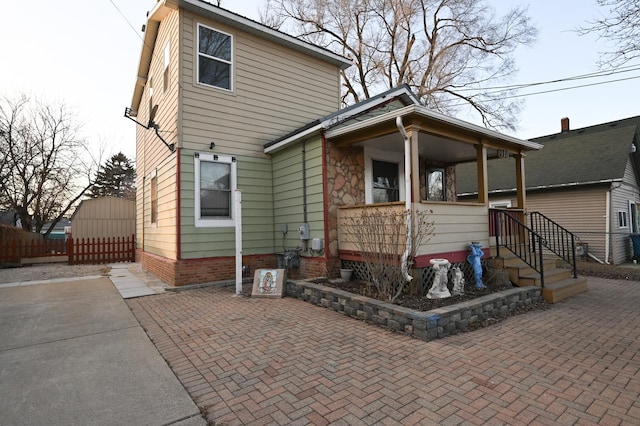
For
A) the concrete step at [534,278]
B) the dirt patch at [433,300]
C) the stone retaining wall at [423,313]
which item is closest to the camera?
the stone retaining wall at [423,313]

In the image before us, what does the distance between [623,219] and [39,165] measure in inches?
1080

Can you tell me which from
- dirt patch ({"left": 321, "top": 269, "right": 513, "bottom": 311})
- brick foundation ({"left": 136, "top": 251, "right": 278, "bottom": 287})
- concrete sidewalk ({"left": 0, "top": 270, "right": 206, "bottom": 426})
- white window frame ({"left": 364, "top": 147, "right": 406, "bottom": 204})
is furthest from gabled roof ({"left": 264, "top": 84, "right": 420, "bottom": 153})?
concrete sidewalk ({"left": 0, "top": 270, "right": 206, "bottom": 426})

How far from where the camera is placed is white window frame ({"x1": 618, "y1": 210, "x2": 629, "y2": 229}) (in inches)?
529

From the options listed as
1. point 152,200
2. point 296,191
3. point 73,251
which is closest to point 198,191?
point 296,191

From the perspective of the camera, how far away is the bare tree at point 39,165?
616 inches

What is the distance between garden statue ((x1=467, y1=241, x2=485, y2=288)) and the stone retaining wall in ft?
1.61

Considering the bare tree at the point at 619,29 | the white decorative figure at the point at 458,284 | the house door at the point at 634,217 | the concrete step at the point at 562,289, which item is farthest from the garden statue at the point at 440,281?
the house door at the point at 634,217

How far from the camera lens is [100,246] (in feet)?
42.9

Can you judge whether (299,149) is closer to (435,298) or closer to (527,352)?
(435,298)

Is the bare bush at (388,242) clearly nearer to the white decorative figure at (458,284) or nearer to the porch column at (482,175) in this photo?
the white decorative figure at (458,284)

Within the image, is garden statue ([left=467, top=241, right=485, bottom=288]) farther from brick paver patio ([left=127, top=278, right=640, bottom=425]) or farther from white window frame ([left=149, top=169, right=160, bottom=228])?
white window frame ([left=149, top=169, right=160, bottom=228])

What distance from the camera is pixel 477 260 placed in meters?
6.22

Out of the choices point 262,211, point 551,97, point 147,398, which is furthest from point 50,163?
point 551,97

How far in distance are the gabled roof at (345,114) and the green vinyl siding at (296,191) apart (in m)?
0.26
